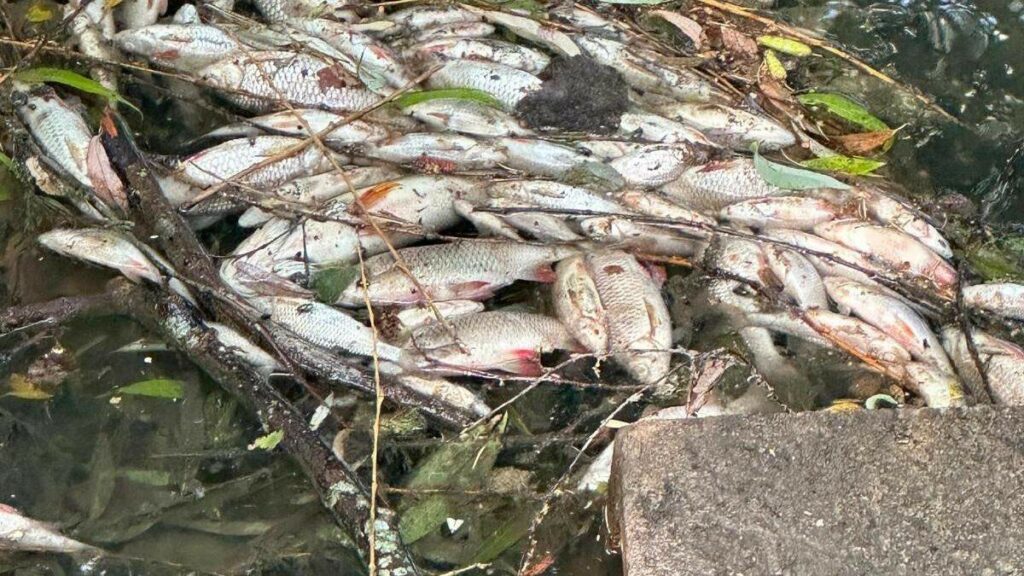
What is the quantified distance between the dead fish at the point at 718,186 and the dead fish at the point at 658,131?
4.5 inches

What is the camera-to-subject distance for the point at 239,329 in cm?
356

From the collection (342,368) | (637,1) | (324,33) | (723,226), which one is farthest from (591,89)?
(342,368)

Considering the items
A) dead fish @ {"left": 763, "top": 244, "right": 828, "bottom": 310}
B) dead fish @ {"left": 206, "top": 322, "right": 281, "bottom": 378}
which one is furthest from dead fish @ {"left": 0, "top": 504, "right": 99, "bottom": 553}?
dead fish @ {"left": 763, "top": 244, "right": 828, "bottom": 310}

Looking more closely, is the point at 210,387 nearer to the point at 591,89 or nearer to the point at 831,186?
the point at 591,89

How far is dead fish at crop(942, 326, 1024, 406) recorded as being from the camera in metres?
3.48

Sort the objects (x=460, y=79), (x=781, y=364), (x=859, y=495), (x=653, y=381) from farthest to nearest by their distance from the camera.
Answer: (x=460, y=79)
(x=781, y=364)
(x=653, y=381)
(x=859, y=495)

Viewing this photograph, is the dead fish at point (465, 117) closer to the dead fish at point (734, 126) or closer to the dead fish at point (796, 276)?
the dead fish at point (734, 126)

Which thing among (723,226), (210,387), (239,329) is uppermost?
(723,226)

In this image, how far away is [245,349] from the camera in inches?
137

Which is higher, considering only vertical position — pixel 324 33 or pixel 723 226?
pixel 324 33

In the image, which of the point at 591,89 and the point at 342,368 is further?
the point at 591,89

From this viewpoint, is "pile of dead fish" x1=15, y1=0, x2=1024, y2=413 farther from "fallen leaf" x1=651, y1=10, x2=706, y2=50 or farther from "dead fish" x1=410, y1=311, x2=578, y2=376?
"fallen leaf" x1=651, y1=10, x2=706, y2=50

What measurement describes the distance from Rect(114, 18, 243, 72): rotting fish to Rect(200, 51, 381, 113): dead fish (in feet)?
0.17

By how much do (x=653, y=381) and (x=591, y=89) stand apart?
47.3 inches
